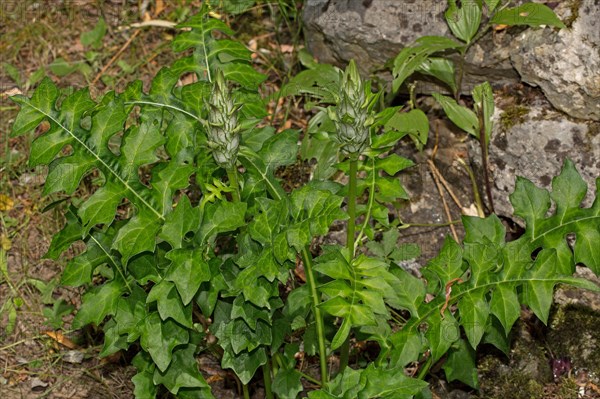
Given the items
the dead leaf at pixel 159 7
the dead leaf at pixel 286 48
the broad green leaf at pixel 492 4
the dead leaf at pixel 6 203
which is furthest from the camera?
the dead leaf at pixel 159 7

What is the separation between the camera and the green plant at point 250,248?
9.95 ft

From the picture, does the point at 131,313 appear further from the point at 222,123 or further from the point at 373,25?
the point at 373,25

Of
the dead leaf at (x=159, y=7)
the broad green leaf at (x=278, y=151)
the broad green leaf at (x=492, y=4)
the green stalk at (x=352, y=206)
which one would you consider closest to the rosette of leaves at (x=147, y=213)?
the broad green leaf at (x=278, y=151)

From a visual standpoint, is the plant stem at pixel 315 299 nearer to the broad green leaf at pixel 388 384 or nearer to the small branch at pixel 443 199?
the broad green leaf at pixel 388 384

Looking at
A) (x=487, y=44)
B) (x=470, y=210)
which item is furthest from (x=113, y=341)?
(x=487, y=44)

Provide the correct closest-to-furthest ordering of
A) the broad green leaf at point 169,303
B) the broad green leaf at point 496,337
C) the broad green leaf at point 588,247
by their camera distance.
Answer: the broad green leaf at point 169,303 < the broad green leaf at point 588,247 < the broad green leaf at point 496,337

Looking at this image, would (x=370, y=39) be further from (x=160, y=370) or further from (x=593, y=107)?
(x=160, y=370)

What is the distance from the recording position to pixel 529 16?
4.18m

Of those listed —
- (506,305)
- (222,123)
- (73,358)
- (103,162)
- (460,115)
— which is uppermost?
(222,123)

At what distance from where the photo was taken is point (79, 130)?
3260 mm

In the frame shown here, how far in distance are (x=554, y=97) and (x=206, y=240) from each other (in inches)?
83.3

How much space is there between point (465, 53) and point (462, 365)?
5.81ft

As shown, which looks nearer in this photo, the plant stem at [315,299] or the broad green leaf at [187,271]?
the broad green leaf at [187,271]

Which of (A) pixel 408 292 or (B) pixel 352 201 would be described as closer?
(B) pixel 352 201
